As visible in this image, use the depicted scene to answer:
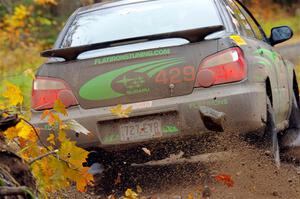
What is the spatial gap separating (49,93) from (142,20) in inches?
41.2

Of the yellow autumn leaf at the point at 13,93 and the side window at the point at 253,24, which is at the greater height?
the yellow autumn leaf at the point at 13,93

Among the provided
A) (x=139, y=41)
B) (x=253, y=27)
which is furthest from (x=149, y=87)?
(x=253, y=27)

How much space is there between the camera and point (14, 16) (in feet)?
61.6

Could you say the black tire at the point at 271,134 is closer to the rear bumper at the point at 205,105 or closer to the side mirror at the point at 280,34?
the rear bumper at the point at 205,105

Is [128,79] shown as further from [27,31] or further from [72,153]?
[27,31]

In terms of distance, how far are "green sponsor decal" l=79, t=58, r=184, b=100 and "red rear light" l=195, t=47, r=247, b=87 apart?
0.18 meters

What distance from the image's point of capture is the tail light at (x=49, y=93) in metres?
6.13

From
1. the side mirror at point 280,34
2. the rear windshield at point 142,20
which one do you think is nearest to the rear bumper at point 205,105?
the rear windshield at point 142,20

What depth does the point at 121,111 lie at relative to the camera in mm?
5746

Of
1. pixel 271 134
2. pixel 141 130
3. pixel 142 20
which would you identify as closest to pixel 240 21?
pixel 142 20

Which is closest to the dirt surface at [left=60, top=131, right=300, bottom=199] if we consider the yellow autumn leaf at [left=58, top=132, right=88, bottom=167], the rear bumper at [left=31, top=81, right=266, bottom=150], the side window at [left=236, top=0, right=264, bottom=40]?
the rear bumper at [left=31, top=81, right=266, bottom=150]

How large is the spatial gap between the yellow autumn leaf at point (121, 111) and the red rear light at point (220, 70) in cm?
54

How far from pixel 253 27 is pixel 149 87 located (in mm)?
2424

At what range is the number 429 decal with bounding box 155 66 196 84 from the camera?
589 cm
